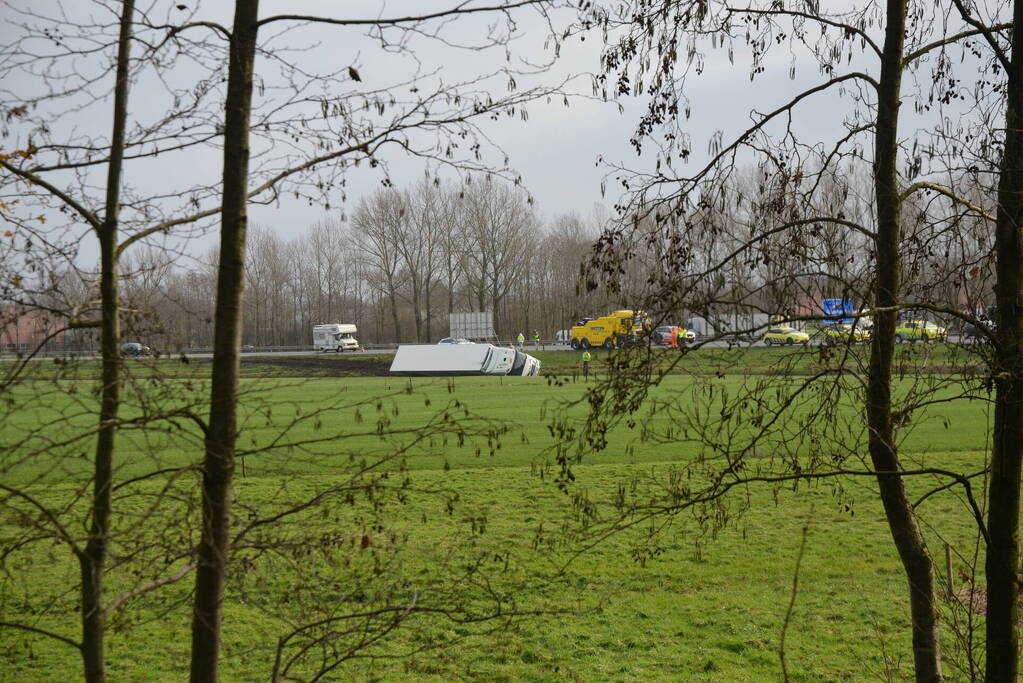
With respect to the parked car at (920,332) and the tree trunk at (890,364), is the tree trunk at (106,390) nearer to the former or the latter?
the tree trunk at (890,364)

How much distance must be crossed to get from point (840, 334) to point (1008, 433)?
0.96 m

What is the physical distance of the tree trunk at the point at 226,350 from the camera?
2.92 metres

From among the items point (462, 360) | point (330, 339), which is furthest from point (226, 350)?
point (330, 339)

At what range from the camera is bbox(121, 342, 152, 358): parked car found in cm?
317

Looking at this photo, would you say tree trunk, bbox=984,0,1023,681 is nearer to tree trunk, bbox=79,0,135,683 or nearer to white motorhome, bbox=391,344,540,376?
tree trunk, bbox=79,0,135,683

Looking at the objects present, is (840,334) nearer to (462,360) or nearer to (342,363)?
(462,360)

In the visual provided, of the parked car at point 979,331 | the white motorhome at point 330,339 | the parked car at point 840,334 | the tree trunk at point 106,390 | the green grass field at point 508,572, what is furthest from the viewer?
the white motorhome at point 330,339

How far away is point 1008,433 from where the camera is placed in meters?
4.56

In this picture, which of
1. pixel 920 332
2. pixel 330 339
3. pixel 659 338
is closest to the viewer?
pixel 659 338

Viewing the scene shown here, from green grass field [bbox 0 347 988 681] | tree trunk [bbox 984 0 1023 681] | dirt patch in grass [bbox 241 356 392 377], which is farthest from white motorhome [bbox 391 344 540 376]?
tree trunk [bbox 984 0 1023 681]

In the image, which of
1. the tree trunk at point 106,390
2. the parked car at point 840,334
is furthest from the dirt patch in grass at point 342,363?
the tree trunk at point 106,390

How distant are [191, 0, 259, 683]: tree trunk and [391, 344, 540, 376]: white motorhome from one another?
32.9 m

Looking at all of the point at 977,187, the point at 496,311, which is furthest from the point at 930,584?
the point at 496,311

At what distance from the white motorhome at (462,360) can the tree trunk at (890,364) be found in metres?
31.4
